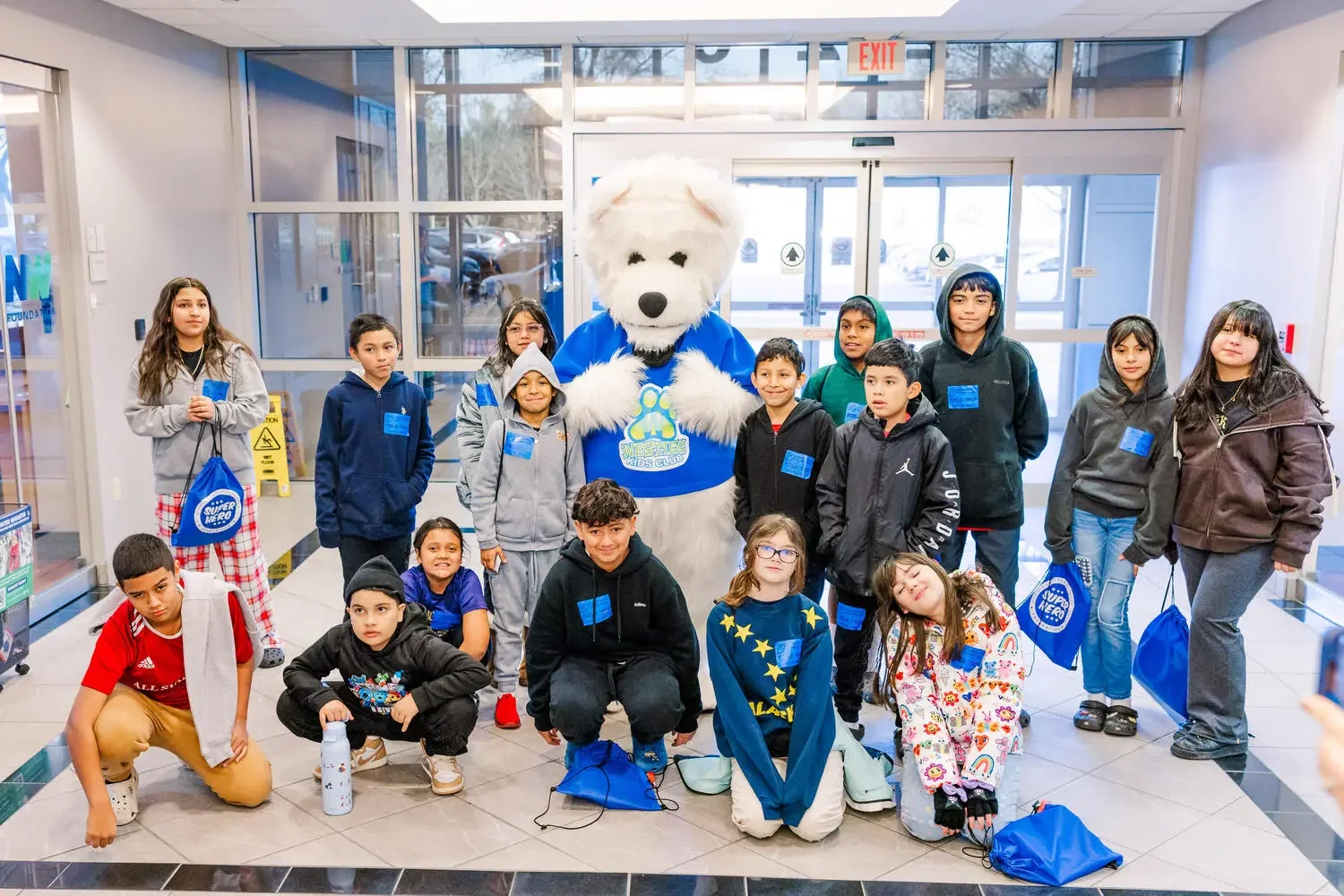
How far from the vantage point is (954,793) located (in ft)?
A: 9.21

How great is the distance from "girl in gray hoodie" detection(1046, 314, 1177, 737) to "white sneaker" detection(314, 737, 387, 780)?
2.11m

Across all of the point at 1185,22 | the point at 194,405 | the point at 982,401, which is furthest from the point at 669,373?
the point at 1185,22

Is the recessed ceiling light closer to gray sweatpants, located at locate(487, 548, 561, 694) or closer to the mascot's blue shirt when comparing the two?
the mascot's blue shirt

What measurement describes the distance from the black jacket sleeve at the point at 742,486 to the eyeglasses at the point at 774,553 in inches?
20.4

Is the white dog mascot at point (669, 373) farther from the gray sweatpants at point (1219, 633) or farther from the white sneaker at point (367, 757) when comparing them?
the gray sweatpants at point (1219, 633)

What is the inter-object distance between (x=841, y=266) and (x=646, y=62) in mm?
1616

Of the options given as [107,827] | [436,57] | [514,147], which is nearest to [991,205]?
[514,147]

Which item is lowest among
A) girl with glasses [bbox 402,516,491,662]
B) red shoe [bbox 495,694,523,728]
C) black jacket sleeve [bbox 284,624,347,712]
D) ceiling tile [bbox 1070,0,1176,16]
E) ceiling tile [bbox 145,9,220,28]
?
red shoe [bbox 495,694,523,728]

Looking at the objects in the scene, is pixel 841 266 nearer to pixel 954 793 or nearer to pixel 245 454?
pixel 245 454

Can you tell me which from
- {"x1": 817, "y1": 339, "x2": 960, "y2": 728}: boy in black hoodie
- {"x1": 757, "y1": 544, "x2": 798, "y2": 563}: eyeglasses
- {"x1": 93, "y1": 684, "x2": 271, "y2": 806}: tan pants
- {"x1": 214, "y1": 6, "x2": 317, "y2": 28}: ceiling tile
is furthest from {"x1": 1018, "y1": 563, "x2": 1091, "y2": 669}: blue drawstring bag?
{"x1": 214, "y1": 6, "x2": 317, "y2": 28}: ceiling tile

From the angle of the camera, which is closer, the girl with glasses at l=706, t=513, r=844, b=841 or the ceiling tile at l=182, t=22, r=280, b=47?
the girl with glasses at l=706, t=513, r=844, b=841

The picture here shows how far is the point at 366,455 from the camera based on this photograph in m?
3.75

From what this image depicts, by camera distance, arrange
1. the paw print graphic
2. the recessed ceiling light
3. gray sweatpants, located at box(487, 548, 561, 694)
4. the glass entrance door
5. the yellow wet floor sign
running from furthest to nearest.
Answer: the yellow wet floor sign → the recessed ceiling light → the glass entrance door → gray sweatpants, located at box(487, 548, 561, 694) → the paw print graphic

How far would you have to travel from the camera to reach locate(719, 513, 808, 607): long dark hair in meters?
2.92
